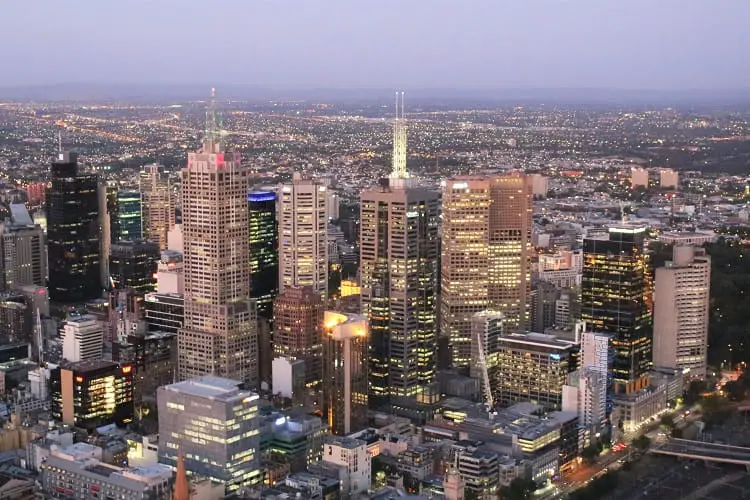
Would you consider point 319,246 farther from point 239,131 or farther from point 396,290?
point 239,131

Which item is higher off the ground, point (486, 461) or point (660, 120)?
point (660, 120)

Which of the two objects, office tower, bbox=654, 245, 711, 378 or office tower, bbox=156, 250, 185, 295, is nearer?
office tower, bbox=654, 245, 711, 378

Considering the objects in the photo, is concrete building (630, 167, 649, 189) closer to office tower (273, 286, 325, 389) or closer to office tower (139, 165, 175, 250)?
office tower (139, 165, 175, 250)

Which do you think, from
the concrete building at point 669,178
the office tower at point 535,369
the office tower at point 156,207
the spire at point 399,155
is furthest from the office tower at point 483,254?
the concrete building at point 669,178

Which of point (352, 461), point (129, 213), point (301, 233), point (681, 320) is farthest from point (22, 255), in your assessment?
point (681, 320)

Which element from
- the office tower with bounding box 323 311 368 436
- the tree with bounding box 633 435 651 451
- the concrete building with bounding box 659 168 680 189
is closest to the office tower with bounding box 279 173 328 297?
the office tower with bounding box 323 311 368 436

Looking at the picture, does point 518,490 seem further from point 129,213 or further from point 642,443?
point 129,213

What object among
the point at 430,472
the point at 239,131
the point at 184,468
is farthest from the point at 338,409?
the point at 239,131
